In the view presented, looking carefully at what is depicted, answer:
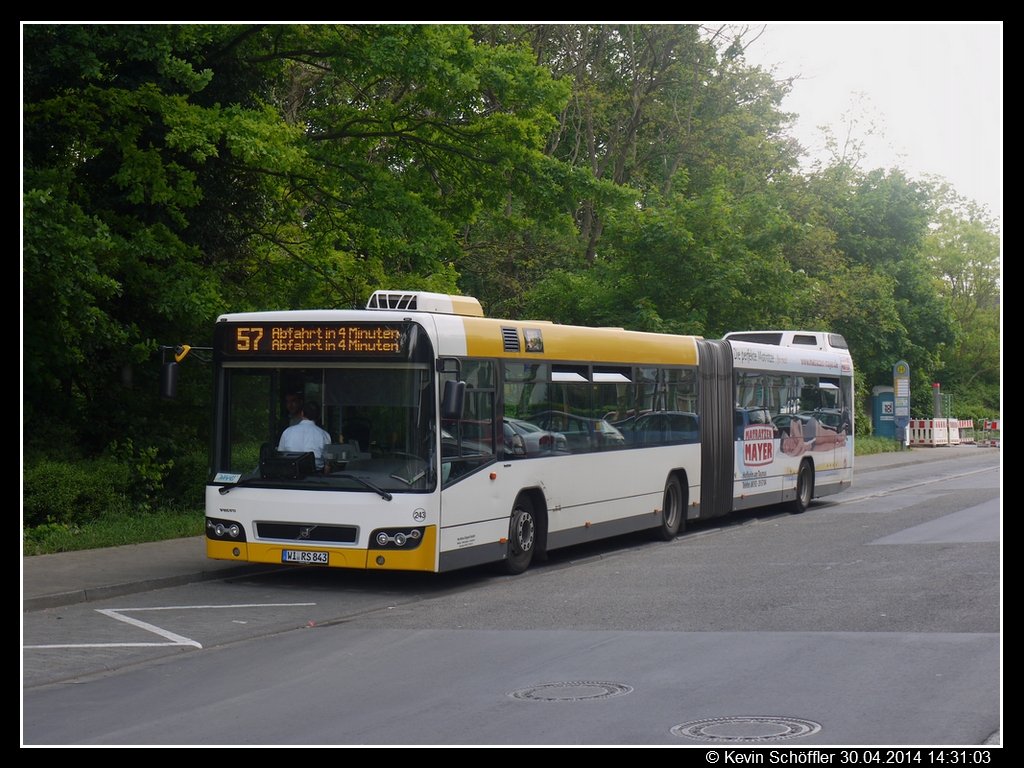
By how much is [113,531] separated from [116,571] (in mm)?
2620

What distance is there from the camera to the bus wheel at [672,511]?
17344 mm

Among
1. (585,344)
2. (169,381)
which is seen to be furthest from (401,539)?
(585,344)

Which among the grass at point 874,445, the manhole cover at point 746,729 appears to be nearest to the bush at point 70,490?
the manhole cover at point 746,729

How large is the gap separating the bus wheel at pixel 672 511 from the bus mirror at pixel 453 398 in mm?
6287

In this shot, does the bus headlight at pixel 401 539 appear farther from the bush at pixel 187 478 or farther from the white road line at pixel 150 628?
the bush at pixel 187 478

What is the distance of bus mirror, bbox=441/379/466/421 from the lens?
38.3 feet

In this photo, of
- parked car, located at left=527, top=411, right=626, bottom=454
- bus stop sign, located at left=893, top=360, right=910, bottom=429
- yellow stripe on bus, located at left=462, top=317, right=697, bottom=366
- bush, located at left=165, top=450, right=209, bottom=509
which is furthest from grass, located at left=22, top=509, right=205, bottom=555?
bus stop sign, located at left=893, top=360, right=910, bottom=429

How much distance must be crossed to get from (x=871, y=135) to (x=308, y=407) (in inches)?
1977

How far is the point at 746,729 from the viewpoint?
6398 millimetres

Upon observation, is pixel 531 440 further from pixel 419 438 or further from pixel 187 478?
pixel 187 478

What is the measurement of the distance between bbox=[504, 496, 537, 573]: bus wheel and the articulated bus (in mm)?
22

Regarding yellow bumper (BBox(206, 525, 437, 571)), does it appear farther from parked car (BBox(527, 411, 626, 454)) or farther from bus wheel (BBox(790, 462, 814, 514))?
bus wheel (BBox(790, 462, 814, 514))

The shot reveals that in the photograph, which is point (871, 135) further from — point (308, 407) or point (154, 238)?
point (308, 407)
